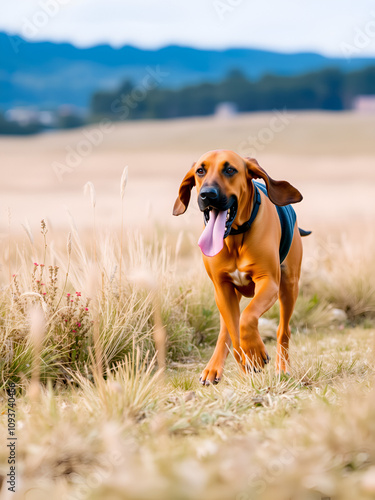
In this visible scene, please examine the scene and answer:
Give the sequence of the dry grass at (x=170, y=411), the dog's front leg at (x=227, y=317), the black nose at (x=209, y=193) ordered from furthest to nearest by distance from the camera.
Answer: the dog's front leg at (x=227, y=317) < the black nose at (x=209, y=193) < the dry grass at (x=170, y=411)

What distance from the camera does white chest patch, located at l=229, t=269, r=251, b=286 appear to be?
4.22m

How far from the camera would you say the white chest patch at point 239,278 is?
13.9 ft

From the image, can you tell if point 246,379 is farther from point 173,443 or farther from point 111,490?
point 111,490

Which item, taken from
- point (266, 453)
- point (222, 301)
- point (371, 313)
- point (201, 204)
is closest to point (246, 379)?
point (222, 301)

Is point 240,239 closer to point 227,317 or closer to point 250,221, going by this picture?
point 250,221

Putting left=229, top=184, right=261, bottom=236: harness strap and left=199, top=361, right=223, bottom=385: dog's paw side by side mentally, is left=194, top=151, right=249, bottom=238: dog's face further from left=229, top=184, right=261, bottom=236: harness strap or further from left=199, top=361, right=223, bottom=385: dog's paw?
left=199, top=361, right=223, bottom=385: dog's paw

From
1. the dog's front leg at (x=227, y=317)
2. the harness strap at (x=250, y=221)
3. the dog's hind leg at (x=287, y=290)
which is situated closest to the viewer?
the harness strap at (x=250, y=221)

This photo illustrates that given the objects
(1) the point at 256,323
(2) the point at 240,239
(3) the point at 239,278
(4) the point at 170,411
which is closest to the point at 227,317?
(3) the point at 239,278

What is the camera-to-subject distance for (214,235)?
13.1 ft

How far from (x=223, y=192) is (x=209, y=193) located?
0.11 meters

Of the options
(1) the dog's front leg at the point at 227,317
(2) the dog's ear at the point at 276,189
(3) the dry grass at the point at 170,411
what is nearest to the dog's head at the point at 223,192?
(2) the dog's ear at the point at 276,189

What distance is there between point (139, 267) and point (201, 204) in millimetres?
1708

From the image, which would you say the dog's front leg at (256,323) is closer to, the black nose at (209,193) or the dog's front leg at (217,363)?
the dog's front leg at (217,363)

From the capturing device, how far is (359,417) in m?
2.71
